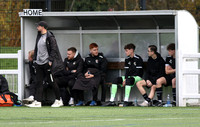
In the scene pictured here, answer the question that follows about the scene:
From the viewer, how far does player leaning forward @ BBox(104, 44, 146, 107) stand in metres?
12.1

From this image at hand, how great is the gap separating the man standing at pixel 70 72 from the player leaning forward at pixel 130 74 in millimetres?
868

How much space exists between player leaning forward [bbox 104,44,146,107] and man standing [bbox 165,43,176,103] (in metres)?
0.53

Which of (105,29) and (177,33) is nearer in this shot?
(177,33)

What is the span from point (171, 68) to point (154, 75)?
38 cm

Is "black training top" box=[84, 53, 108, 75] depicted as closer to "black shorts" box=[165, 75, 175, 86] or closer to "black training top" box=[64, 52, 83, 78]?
"black training top" box=[64, 52, 83, 78]

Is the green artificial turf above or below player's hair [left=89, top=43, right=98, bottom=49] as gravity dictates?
below

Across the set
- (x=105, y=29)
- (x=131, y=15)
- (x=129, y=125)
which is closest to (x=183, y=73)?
(x=131, y=15)

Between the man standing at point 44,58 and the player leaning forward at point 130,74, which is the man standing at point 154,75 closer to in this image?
the player leaning forward at point 130,74

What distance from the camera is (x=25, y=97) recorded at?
12.5m

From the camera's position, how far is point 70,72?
12.7 meters

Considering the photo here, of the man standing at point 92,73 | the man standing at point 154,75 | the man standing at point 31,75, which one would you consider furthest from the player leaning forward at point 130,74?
the man standing at point 31,75

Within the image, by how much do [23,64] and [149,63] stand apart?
264cm

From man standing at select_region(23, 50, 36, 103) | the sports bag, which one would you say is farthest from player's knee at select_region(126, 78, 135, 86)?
the sports bag

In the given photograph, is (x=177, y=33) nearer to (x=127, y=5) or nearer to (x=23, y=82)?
(x=23, y=82)
